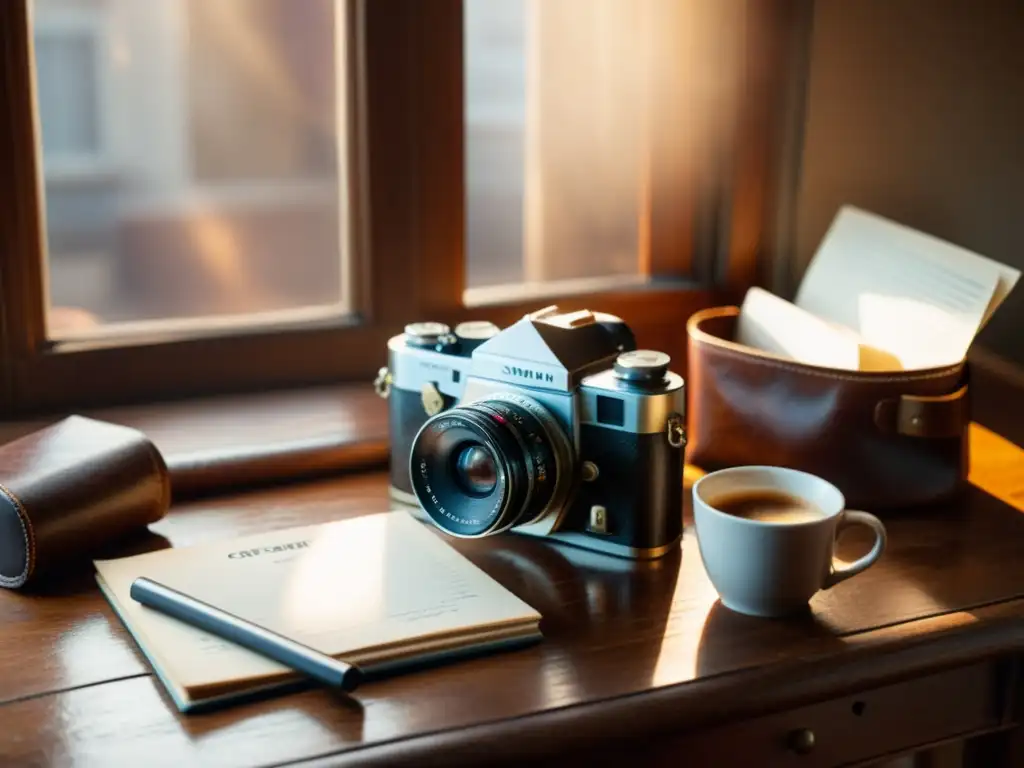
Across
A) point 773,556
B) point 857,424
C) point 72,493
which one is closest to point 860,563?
point 773,556

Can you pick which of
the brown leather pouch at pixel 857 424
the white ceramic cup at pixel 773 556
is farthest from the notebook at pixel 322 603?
the brown leather pouch at pixel 857 424

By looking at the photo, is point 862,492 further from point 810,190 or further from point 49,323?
point 49,323

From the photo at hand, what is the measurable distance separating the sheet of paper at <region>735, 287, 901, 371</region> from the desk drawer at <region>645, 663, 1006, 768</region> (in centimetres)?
25

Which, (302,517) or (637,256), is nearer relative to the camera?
(302,517)

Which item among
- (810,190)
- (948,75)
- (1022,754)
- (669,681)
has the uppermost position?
(948,75)

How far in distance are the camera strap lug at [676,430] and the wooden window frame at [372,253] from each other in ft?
1.25

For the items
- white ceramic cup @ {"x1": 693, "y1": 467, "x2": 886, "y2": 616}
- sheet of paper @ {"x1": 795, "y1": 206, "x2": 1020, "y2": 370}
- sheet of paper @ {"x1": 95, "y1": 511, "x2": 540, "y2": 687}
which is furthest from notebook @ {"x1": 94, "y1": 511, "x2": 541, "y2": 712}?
sheet of paper @ {"x1": 795, "y1": 206, "x2": 1020, "y2": 370}

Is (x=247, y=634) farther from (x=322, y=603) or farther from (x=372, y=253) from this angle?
(x=372, y=253)

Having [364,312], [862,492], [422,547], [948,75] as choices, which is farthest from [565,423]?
[948,75]

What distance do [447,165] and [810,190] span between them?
0.36 m

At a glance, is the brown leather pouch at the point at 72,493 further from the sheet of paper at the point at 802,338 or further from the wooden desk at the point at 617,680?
the sheet of paper at the point at 802,338

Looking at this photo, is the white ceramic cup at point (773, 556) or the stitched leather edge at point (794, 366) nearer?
the white ceramic cup at point (773, 556)

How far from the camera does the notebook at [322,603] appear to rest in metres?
0.73

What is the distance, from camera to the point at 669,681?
0.74 meters
